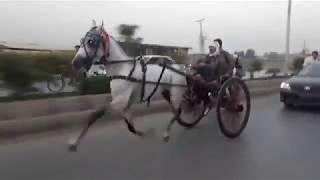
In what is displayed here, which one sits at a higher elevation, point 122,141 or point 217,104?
point 217,104

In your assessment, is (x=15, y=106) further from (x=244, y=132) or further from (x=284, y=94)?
(x=284, y=94)

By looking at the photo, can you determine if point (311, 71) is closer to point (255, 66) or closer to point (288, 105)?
point (288, 105)

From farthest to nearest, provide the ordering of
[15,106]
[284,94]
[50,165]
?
[284,94] → [15,106] → [50,165]

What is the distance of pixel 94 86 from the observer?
14.4m

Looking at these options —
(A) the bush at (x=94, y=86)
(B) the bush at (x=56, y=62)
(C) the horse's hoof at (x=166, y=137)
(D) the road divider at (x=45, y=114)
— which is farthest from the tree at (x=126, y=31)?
(C) the horse's hoof at (x=166, y=137)

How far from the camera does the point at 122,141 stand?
919 cm

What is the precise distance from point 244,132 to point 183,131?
1.11m

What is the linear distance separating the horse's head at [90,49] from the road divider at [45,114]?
2.28m

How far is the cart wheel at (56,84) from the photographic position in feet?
49.3

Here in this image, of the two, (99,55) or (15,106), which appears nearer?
(99,55)

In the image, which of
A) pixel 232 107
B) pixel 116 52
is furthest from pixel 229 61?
pixel 116 52

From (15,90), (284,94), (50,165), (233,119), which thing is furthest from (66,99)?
(284,94)

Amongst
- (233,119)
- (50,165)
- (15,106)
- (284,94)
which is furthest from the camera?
(284,94)

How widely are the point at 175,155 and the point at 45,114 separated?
164 inches
